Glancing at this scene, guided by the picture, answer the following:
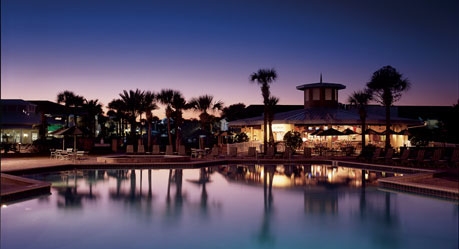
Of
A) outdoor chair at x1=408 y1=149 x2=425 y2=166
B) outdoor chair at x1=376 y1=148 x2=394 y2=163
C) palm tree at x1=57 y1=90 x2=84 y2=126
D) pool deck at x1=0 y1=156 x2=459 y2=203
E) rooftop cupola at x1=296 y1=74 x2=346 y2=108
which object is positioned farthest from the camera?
palm tree at x1=57 y1=90 x2=84 y2=126

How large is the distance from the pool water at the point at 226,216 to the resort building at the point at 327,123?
15.9 meters

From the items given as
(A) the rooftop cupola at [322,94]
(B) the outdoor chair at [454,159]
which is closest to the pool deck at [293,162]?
(B) the outdoor chair at [454,159]

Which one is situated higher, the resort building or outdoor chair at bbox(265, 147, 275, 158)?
the resort building

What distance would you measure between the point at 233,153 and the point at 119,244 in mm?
18687

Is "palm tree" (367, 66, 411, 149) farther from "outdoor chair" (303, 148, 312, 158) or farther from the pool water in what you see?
the pool water

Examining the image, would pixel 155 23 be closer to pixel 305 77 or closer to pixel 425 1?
pixel 425 1

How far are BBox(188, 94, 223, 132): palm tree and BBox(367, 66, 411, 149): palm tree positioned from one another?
38.7ft

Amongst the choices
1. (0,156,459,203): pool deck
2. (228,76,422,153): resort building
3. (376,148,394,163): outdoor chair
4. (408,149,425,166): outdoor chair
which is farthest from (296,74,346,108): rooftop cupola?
(408,149,425,166): outdoor chair

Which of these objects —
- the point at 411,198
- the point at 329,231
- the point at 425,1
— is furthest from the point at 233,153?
the point at 329,231

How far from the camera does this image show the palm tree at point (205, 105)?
112ft

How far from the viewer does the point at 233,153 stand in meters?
26.6

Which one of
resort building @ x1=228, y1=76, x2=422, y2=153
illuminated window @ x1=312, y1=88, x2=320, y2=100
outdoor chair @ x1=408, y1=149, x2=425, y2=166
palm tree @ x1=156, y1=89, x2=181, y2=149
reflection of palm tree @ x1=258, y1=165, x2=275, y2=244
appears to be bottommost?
reflection of palm tree @ x1=258, y1=165, x2=275, y2=244

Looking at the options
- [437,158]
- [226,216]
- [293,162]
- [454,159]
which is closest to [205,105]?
[293,162]

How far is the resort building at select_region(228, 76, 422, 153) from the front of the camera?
32.4 meters
